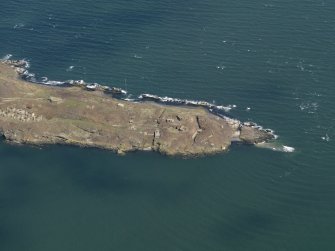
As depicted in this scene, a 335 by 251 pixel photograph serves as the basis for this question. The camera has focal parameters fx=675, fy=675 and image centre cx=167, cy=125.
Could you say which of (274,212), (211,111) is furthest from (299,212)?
(211,111)

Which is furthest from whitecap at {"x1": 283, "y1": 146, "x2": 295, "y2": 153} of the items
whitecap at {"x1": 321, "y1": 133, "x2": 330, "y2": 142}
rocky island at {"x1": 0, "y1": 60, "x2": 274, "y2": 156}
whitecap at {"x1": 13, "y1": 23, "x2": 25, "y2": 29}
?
whitecap at {"x1": 13, "y1": 23, "x2": 25, "y2": 29}

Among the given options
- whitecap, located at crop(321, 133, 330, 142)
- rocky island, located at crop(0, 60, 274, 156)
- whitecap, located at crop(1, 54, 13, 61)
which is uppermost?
whitecap, located at crop(1, 54, 13, 61)

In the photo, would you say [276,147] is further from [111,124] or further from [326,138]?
[111,124]

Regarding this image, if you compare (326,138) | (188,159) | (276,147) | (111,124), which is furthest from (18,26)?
(326,138)

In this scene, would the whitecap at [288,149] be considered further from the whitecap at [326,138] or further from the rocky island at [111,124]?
the whitecap at [326,138]

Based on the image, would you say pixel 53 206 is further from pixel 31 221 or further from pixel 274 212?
pixel 274 212

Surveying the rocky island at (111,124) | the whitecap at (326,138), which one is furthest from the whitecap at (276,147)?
the whitecap at (326,138)

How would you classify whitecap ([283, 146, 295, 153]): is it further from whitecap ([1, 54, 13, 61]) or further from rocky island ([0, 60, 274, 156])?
whitecap ([1, 54, 13, 61])
